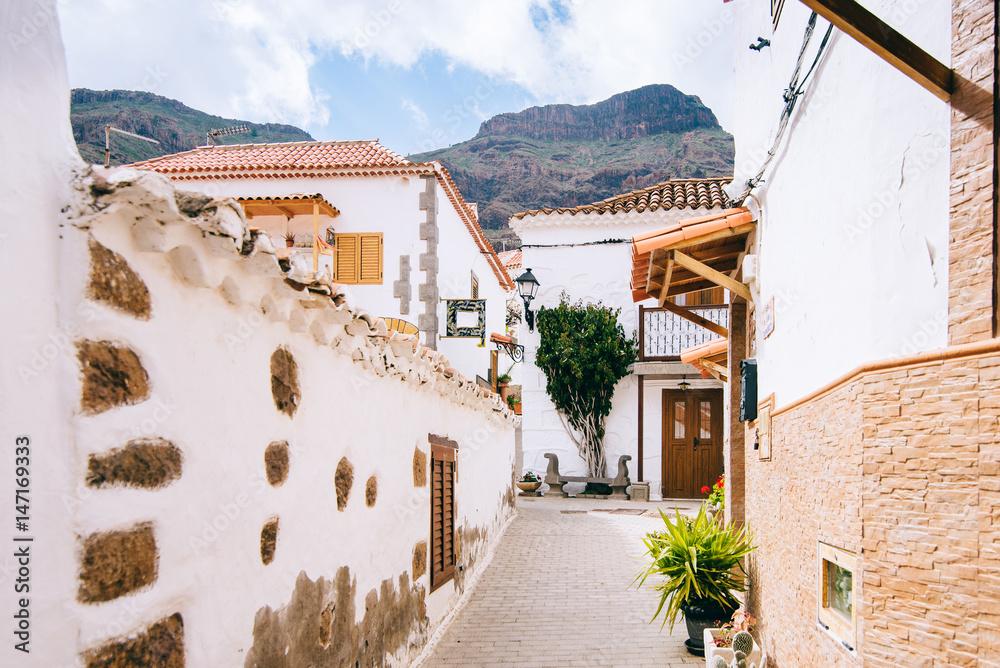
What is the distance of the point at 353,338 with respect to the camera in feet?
12.8

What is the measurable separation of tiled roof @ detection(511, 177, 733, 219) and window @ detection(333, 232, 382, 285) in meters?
3.74

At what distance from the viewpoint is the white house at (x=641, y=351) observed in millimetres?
15477

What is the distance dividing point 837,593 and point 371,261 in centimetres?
1083

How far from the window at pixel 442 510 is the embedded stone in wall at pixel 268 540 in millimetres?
2990

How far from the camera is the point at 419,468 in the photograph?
5.68m

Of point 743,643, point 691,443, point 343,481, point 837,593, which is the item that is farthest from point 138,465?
point 691,443

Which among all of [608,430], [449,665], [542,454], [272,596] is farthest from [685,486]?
[272,596]

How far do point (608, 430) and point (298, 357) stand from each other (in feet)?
43.1

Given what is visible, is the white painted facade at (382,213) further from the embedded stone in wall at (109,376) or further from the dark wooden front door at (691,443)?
the embedded stone in wall at (109,376)

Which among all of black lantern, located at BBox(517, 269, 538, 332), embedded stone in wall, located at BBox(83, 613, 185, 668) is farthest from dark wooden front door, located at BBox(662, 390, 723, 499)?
embedded stone in wall, located at BBox(83, 613, 185, 668)

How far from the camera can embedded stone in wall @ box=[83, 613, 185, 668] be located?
77.9 inches

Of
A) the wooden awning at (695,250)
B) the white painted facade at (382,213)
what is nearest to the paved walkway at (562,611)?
the wooden awning at (695,250)

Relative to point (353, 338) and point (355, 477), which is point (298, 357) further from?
point (355, 477)

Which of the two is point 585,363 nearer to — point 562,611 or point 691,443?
point 691,443
